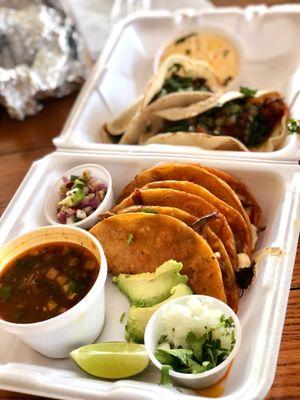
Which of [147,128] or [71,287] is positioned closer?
[71,287]

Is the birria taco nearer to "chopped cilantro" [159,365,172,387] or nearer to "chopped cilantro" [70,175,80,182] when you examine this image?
"chopped cilantro" [70,175,80,182]

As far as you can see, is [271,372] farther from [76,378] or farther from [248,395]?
[76,378]

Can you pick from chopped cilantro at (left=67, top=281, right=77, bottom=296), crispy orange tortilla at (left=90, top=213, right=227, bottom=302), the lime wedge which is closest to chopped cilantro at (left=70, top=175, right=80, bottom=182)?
crispy orange tortilla at (left=90, top=213, right=227, bottom=302)

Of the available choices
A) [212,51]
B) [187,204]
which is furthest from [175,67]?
[187,204]

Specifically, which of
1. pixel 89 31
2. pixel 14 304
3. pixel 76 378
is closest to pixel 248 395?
pixel 76 378

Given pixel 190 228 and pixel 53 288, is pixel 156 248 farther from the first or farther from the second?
pixel 53 288

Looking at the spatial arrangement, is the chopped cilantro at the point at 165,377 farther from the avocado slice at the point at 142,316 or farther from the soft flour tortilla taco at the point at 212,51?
the soft flour tortilla taco at the point at 212,51
